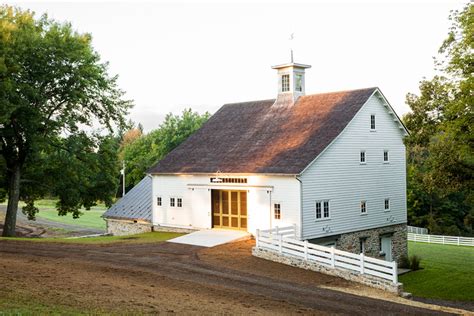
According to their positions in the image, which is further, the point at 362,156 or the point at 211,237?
the point at 362,156

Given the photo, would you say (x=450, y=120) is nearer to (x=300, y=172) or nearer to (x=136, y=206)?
(x=300, y=172)

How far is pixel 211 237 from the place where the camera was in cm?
2833

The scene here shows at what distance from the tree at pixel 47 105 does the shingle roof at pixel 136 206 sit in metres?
2.87

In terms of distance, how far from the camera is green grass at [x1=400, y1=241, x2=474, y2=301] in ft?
86.5

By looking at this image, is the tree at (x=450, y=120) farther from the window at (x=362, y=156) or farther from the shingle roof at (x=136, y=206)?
the shingle roof at (x=136, y=206)

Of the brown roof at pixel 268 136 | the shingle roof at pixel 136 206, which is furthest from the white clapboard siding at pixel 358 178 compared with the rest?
the shingle roof at pixel 136 206

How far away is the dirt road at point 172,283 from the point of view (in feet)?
44.8

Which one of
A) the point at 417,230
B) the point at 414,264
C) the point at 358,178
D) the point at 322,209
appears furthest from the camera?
the point at 417,230

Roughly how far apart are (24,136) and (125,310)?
24267mm

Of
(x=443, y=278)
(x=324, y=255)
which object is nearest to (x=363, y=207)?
(x=443, y=278)

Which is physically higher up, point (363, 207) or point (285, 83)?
point (285, 83)

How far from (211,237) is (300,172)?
616cm

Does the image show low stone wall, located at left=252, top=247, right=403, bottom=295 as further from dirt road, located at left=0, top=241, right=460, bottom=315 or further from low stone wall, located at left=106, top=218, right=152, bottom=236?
low stone wall, located at left=106, top=218, right=152, bottom=236

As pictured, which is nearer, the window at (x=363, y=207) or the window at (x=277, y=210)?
the window at (x=277, y=210)
